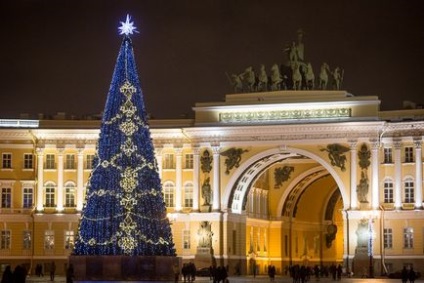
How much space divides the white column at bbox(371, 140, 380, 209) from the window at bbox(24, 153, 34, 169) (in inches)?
1013

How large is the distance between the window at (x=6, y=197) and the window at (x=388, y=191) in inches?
1098

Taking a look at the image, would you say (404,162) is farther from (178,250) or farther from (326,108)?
(178,250)

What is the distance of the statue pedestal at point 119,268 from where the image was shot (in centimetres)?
6259

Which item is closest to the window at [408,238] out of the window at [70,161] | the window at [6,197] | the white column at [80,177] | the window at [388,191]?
the window at [388,191]

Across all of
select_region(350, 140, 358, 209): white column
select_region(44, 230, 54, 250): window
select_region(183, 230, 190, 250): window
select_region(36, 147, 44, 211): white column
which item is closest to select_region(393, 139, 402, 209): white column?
select_region(350, 140, 358, 209): white column

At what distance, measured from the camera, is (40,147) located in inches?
3521

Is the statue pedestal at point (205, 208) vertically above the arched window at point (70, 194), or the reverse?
the arched window at point (70, 194)

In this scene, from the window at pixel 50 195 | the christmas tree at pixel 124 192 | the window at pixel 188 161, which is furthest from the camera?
the window at pixel 50 195

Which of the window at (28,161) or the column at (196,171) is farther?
the window at (28,161)

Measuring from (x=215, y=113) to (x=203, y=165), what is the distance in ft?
12.8

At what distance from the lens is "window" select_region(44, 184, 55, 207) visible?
3521 inches

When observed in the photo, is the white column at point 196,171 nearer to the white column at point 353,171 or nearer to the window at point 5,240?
the white column at point 353,171

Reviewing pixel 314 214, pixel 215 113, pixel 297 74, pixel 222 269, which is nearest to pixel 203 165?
pixel 215 113

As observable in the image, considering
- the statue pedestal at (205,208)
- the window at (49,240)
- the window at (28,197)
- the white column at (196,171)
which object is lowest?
the window at (49,240)
